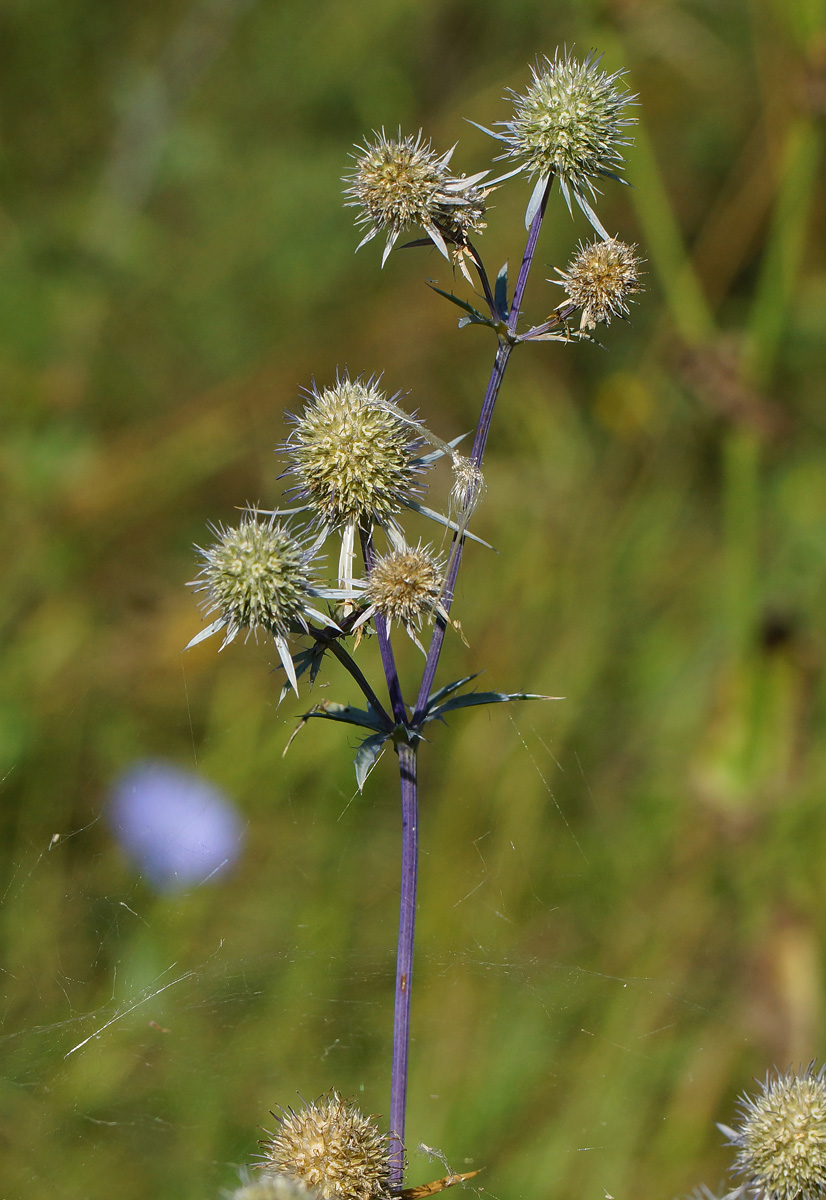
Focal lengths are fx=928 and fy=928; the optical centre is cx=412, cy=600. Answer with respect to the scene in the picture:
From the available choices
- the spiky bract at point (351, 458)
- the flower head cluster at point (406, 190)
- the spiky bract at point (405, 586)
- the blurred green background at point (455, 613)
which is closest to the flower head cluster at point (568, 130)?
the flower head cluster at point (406, 190)

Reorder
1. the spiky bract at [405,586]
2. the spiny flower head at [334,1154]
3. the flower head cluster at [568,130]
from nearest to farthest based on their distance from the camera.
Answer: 1. the spiny flower head at [334,1154]
2. the spiky bract at [405,586]
3. the flower head cluster at [568,130]

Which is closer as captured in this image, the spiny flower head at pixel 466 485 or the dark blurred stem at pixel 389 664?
the spiny flower head at pixel 466 485

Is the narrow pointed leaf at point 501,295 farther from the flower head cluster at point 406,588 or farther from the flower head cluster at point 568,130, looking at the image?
the flower head cluster at point 406,588

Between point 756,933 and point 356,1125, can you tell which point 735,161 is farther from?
point 356,1125

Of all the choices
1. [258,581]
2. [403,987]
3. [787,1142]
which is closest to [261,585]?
[258,581]

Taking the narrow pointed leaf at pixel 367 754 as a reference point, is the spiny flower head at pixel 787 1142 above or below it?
below

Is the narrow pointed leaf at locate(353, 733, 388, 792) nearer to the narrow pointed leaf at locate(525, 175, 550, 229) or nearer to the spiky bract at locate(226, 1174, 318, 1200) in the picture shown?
the spiky bract at locate(226, 1174, 318, 1200)
